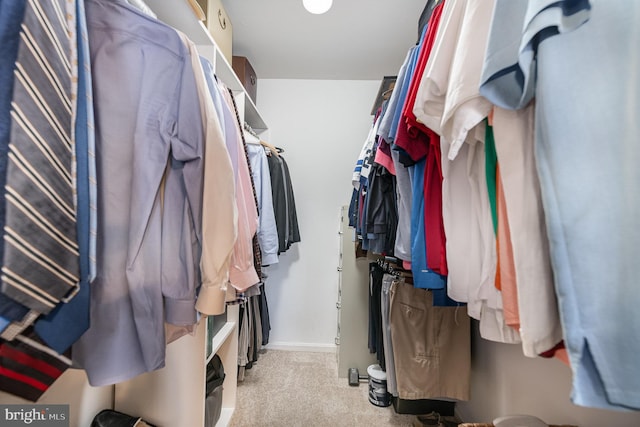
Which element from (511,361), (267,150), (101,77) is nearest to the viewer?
(101,77)

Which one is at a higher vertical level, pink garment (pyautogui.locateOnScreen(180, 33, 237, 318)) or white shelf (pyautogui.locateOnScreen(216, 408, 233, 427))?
pink garment (pyautogui.locateOnScreen(180, 33, 237, 318))

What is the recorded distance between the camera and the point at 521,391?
1.07 m

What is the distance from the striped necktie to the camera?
12.9 inches

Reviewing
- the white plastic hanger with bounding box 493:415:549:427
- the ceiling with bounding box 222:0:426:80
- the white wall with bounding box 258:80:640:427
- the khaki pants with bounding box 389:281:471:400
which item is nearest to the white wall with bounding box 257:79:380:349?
the white wall with bounding box 258:80:640:427

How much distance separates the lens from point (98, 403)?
1.02m

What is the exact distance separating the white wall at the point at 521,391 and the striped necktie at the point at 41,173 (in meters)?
1.29

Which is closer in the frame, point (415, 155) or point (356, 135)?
point (415, 155)

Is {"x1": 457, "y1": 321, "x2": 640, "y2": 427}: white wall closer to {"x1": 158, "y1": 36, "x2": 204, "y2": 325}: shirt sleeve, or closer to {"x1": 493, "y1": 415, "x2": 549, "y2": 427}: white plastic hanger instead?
{"x1": 493, "y1": 415, "x2": 549, "y2": 427}: white plastic hanger

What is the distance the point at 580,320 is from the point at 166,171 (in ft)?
2.52

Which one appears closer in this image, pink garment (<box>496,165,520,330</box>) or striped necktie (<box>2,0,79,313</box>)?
striped necktie (<box>2,0,79,313</box>)

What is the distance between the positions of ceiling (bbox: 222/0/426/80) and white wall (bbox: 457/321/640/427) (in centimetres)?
185

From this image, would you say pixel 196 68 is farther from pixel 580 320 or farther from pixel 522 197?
pixel 580 320

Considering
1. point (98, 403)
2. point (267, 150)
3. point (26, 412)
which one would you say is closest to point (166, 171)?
point (26, 412)

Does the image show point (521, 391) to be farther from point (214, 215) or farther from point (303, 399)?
point (214, 215)
